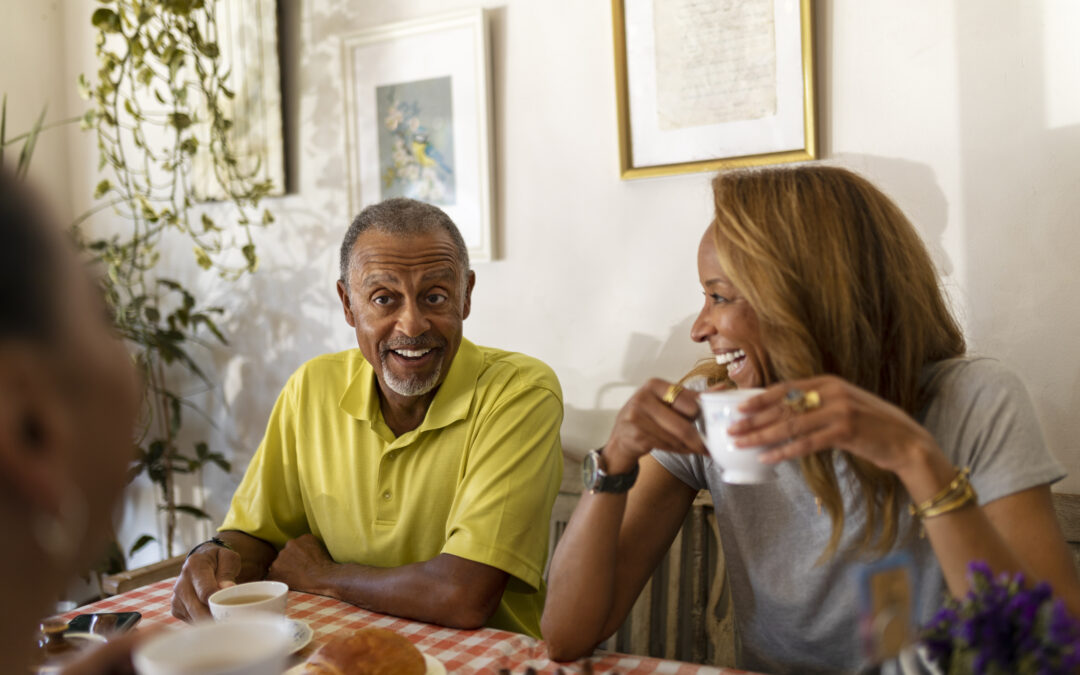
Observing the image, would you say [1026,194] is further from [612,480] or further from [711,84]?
[612,480]

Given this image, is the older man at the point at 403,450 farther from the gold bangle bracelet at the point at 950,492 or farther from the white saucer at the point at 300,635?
the gold bangle bracelet at the point at 950,492

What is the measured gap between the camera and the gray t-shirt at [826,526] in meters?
1.20

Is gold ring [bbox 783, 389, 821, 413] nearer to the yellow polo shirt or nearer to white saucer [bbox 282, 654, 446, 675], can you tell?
white saucer [bbox 282, 654, 446, 675]

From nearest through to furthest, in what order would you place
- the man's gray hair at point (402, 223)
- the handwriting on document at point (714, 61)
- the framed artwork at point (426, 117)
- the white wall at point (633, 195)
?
1. the white wall at point (633, 195)
2. the man's gray hair at point (402, 223)
3. the handwriting on document at point (714, 61)
4. the framed artwork at point (426, 117)

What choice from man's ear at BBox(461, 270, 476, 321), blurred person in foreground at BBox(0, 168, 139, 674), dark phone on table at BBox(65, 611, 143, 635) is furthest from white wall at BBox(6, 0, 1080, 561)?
blurred person in foreground at BBox(0, 168, 139, 674)

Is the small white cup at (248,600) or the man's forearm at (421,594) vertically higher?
the small white cup at (248,600)

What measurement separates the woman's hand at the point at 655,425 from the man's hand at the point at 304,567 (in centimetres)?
68

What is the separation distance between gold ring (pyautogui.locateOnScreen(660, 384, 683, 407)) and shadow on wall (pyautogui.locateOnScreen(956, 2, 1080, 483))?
0.96 m

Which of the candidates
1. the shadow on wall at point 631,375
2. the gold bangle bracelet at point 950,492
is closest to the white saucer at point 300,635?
the gold bangle bracelet at point 950,492

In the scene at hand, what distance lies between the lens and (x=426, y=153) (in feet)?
7.93

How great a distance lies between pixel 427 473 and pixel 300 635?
576 mm

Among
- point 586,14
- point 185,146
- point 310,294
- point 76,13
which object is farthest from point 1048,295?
point 76,13

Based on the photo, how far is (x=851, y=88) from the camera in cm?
188

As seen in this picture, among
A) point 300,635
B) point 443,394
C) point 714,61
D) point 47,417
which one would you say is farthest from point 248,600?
point 714,61
